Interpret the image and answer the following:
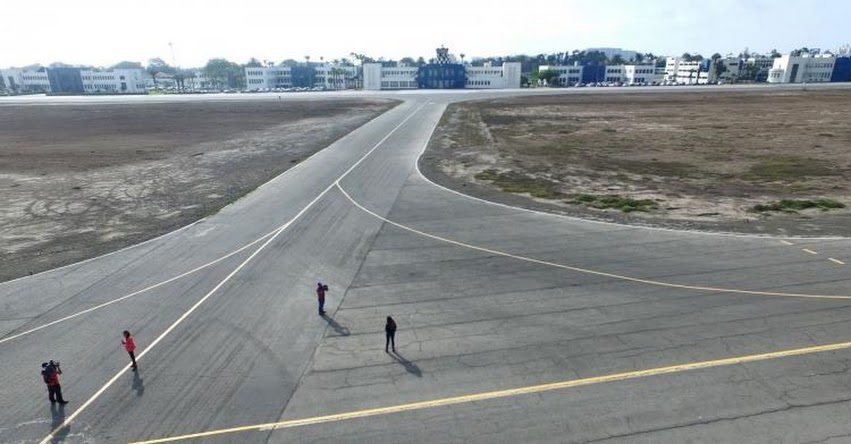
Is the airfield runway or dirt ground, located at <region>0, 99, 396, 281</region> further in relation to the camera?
dirt ground, located at <region>0, 99, 396, 281</region>

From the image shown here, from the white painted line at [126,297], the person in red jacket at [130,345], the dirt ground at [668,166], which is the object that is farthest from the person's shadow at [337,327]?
the dirt ground at [668,166]

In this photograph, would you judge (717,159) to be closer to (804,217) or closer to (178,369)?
(804,217)

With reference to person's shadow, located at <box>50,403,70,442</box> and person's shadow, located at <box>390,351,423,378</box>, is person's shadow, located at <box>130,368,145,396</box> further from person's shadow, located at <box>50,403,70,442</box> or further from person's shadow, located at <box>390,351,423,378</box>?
person's shadow, located at <box>390,351,423,378</box>

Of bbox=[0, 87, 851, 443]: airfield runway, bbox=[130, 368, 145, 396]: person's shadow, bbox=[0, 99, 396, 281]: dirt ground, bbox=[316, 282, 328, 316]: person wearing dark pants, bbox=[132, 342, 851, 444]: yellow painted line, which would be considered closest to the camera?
bbox=[132, 342, 851, 444]: yellow painted line

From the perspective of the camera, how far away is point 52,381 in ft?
48.9

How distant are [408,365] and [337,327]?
419 cm

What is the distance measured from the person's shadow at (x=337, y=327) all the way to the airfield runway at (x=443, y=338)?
11cm

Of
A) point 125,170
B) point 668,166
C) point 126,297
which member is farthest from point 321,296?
point 125,170

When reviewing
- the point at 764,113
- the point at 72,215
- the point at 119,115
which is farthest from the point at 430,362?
the point at 119,115

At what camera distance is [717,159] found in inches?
1975

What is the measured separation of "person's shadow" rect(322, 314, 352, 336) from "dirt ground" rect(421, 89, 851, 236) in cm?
2021

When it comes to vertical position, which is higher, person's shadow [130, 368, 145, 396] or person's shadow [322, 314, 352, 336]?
person's shadow [322, 314, 352, 336]

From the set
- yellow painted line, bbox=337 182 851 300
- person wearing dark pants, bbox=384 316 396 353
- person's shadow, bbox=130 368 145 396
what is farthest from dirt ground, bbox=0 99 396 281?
person wearing dark pants, bbox=384 316 396 353

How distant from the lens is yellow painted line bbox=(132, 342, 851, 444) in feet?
46.1
